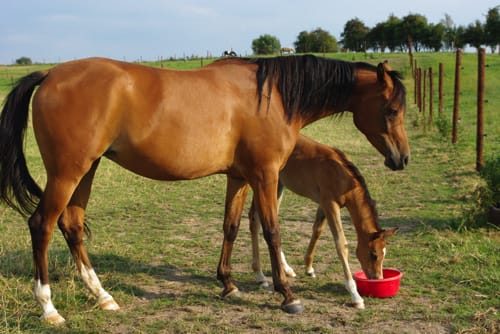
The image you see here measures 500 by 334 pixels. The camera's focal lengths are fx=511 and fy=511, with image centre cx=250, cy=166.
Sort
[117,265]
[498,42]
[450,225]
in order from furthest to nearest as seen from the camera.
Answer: [498,42] → [450,225] → [117,265]

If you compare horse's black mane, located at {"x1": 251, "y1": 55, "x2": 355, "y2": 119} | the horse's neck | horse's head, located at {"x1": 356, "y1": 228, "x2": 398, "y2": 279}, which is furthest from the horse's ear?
horse's head, located at {"x1": 356, "y1": 228, "x2": 398, "y2": 279}

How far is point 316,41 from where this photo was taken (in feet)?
314

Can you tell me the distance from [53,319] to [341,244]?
2417 millimetres

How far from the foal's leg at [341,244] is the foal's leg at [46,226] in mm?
2194

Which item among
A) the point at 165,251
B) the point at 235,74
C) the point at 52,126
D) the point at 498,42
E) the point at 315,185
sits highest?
the point at 498,42

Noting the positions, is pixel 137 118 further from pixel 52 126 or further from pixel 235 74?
pixel 235 74

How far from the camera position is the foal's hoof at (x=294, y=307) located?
4098mm

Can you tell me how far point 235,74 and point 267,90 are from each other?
0.31 m

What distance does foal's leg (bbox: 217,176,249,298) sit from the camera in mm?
4609

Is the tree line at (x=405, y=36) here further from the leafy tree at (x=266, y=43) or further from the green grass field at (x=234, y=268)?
the green grass field at (x=234, y=268)

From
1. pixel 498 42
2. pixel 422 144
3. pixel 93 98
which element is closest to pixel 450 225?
pixel 93 98

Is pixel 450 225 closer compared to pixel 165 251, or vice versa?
pixel 165 251

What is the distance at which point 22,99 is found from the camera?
4109 millimetres

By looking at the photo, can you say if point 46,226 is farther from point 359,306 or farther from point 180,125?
point 359,306
